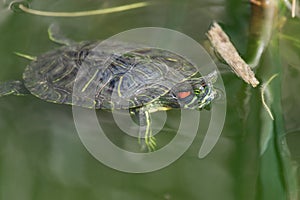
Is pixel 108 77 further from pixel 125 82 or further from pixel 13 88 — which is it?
pixel 13 88

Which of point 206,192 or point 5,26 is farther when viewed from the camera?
point 5,26

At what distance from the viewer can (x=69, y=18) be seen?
2432 millimetres

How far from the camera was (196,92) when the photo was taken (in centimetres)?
192

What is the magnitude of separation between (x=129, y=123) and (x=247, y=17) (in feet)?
2.59

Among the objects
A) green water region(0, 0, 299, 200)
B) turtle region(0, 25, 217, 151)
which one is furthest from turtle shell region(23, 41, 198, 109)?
green water region(0, 0, 299, 200)

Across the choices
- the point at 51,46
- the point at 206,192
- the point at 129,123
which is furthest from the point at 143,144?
the point at 51,46

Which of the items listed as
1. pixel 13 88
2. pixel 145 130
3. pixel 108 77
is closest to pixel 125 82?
pixel 108 77

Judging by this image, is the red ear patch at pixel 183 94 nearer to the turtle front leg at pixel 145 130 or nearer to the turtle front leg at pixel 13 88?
the turtle front leg at pixel 145 130

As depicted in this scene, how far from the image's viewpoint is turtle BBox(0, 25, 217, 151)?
1.92 meters

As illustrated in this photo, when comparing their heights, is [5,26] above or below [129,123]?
above

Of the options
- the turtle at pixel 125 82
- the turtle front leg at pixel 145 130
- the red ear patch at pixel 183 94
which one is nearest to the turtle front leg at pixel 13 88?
the turtle at pixel 125 82

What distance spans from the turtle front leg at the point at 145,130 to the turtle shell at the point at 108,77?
0.18 feet

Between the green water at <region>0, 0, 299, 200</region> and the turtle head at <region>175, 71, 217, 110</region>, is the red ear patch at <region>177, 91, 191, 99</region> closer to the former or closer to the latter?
the turtle head at <region>175, 71, 217, 110</region>

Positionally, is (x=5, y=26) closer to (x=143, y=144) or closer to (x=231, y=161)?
(x=143, y=144)
